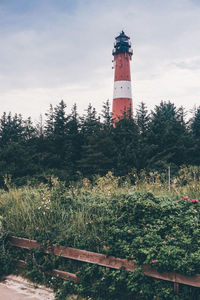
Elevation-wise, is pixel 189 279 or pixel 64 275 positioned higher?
pixel 189 279

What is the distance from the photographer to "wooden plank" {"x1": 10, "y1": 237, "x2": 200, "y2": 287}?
4.02m

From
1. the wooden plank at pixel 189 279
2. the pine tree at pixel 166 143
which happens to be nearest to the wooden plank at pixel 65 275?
the wooden plank at pixel 189 279

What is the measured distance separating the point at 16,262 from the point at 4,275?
322mm

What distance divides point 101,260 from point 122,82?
23.4m

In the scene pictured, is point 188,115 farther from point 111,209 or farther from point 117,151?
point 111,209

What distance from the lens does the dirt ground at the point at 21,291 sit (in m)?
4.77

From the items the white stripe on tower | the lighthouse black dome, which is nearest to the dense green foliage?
the white stripe on tower

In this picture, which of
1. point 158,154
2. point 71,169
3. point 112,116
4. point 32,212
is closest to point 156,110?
point 112,116

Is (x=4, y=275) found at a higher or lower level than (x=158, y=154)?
lower

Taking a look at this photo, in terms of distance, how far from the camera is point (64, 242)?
5.32 m

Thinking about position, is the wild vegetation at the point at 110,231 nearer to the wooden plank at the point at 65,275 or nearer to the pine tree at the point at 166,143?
the wooden plank at the point at 65,275

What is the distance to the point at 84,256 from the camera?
16.1ft

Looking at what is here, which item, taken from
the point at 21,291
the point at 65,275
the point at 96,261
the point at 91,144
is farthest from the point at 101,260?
the point at 91,144

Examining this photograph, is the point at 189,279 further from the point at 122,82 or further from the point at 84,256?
the point at 122,82
